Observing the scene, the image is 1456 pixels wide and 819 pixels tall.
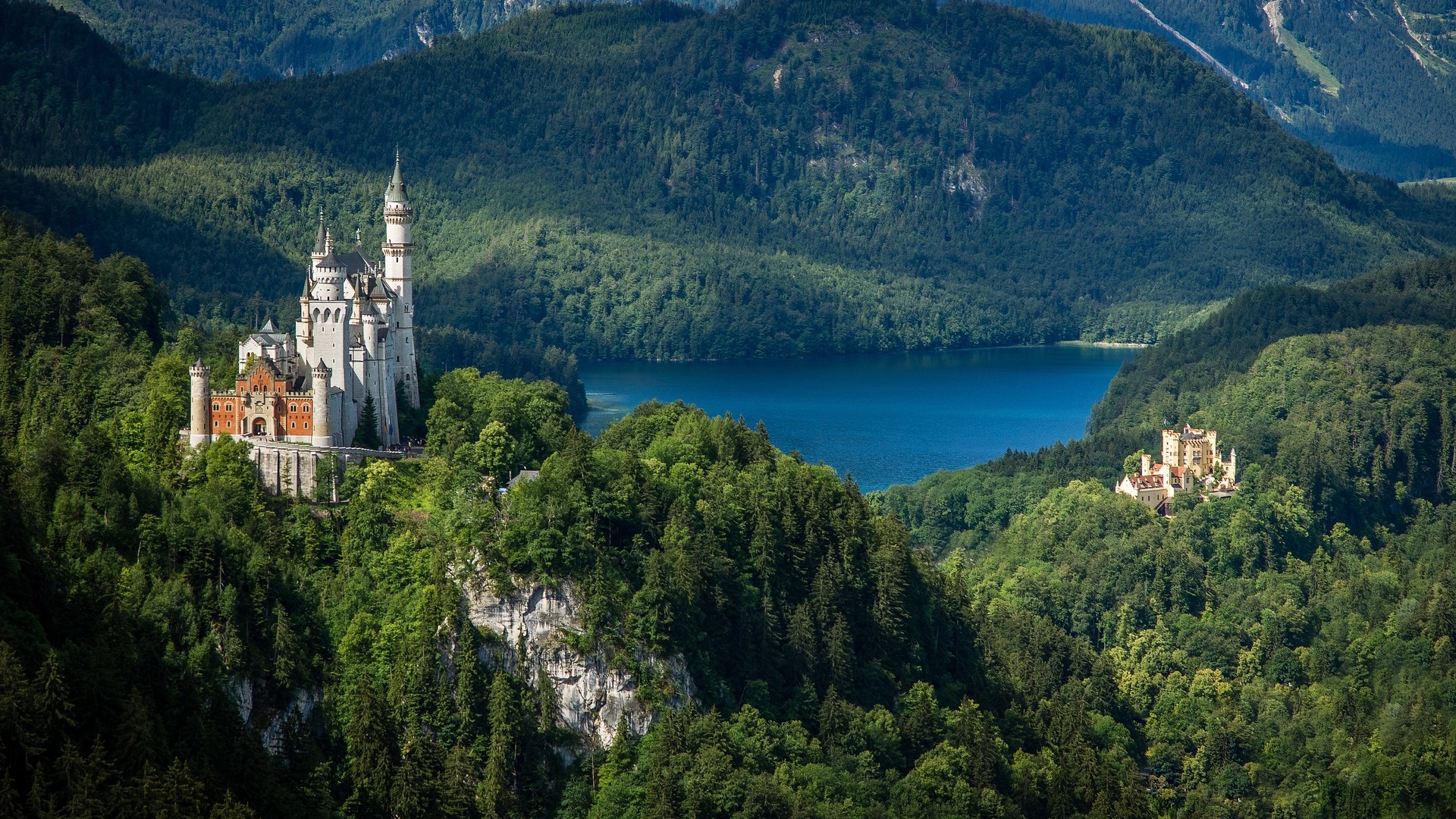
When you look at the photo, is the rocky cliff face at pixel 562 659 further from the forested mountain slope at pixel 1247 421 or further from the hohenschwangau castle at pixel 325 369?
the forested mountain slope at pixel 1247 421

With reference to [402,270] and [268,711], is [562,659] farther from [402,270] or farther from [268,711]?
[402,270]

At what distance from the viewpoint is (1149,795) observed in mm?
87000

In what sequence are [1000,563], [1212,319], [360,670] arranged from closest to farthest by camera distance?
[360,670] → [1000,563] → [1212,319]

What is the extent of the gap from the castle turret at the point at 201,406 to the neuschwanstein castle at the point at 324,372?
1.0 inches

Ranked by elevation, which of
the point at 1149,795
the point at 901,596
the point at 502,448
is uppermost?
the point at 502,448

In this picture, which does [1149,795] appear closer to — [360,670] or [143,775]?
[360,670]

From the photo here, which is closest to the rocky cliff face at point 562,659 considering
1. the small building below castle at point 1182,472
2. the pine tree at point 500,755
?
the pine tree at point 500,755

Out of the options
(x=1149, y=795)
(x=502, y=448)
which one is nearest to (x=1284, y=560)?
(x=1149, y=795)

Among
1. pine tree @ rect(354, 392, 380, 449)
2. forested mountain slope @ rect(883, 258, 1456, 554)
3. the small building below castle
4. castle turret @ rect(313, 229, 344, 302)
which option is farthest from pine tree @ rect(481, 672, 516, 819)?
the small building below castle

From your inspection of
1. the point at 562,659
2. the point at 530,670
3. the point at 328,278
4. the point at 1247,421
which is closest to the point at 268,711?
the point at 530,670

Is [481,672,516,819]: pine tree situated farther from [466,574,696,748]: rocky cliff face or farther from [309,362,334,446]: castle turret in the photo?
[309,362,334,446]: castle turret

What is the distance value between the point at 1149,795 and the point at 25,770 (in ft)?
155

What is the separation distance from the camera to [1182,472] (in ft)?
412

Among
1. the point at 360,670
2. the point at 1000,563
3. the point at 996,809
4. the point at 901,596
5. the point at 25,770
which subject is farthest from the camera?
the point at 1000,563
